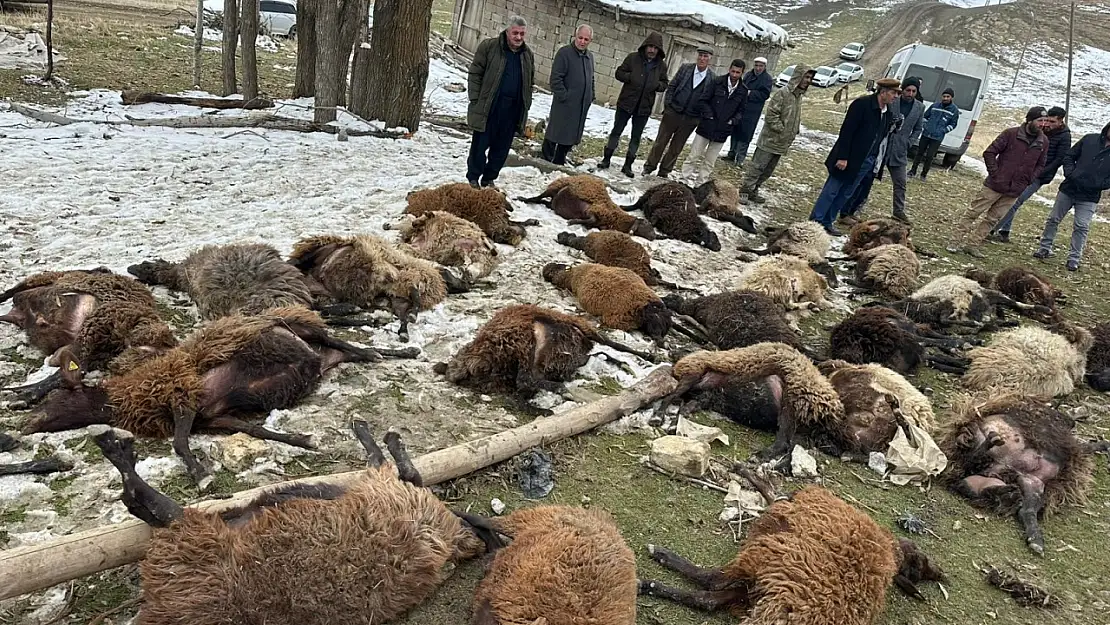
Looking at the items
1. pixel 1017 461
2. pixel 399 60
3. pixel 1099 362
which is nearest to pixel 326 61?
pixel 399 60

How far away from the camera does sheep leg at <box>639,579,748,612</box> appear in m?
3.15

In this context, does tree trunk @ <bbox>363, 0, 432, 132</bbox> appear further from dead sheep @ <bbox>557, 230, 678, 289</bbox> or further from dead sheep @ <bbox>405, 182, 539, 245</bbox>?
dead sheep @ <bbox>557, 230, 678, 289</bbox>

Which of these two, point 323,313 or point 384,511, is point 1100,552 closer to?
point 384,511

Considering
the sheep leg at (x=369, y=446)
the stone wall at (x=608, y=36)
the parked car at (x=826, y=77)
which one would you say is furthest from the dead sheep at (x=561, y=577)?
the parked car at (x=826, y=77)

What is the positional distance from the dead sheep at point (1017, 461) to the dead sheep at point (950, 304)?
2.66m

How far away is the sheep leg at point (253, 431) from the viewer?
376 cm

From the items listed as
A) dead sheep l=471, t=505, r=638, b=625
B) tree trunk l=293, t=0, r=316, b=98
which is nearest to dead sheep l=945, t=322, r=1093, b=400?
dead sheep l=471, t=505, r=638, b=625

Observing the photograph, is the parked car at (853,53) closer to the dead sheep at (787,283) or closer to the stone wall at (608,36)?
the stone wall at (608,36)

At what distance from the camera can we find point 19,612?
8.61 ft

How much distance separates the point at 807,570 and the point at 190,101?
1243cm

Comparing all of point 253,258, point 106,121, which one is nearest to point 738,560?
point 253,258

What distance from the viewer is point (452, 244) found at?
663 cm

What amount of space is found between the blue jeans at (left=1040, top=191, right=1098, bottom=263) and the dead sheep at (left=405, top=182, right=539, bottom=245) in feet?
29.2

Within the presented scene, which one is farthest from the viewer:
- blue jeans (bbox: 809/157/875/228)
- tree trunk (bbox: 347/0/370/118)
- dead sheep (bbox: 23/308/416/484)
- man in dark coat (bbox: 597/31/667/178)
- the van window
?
the van window
